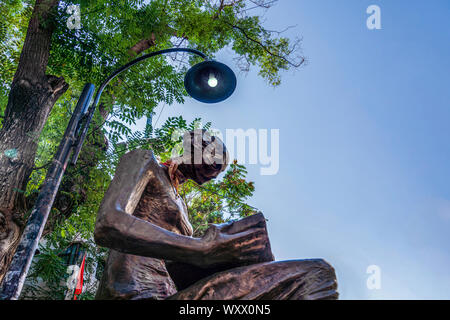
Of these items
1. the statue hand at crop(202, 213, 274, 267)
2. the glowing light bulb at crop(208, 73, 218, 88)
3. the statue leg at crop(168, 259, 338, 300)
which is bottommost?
the statue leg at crop(168, 259, 338, 300)

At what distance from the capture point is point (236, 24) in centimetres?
858

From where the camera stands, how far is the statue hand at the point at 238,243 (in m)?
1.71

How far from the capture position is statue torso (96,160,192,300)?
6.34ft

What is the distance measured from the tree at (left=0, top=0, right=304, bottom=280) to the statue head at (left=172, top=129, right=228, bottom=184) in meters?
2.81

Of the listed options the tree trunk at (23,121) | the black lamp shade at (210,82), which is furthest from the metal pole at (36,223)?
the tree trunk at (23,121)

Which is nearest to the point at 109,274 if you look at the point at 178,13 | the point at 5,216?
the point at 5,216

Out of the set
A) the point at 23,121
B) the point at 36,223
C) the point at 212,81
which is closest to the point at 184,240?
the point at 36,223

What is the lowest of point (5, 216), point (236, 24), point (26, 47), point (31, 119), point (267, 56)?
point (5, 216)

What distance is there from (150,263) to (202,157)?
866 millimetres

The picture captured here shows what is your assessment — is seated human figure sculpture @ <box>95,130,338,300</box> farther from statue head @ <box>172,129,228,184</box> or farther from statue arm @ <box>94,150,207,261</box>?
statue head @ <box>172,129,228,184</box>

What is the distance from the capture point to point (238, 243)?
1.74 meters

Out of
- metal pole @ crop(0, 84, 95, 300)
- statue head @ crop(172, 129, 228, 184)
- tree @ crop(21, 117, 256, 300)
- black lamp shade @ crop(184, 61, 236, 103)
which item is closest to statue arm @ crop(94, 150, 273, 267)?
statue head @ crop(172, 129, 228, 184)

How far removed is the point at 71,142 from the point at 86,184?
2531 mm
